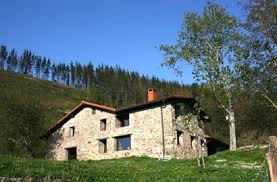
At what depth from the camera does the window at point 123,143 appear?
46766 mm

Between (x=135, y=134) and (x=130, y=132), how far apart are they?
35.8 inches

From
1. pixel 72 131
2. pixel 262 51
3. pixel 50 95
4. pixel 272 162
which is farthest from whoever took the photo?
pixel 50 95

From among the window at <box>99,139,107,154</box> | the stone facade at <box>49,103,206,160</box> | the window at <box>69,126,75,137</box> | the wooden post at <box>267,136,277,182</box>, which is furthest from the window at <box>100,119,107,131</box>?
the wooden post at <box>267,136,277,182</box>

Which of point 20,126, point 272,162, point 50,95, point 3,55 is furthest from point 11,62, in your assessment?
point 272,162

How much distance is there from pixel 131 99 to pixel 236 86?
102369 millimetres

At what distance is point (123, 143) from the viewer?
47.5m

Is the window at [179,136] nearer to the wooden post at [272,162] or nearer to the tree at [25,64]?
the wooden post at [272,162]

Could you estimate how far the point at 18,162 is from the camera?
20.3 m

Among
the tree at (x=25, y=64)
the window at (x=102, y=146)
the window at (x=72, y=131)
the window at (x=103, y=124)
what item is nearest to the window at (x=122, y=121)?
the window at (x=103, y=124)

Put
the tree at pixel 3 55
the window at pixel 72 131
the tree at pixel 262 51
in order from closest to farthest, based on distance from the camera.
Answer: the tree at pixel 262 51 → the window at pixel 72 131 → the tree at pixel 3 55

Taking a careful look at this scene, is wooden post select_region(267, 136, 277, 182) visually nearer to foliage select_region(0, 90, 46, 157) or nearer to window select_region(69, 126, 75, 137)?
window select_region(69, 126, 75, 137)

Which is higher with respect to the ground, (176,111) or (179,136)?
(176,111)

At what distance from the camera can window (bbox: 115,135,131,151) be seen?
153ft

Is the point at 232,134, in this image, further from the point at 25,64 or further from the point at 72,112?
the point at 25,64
